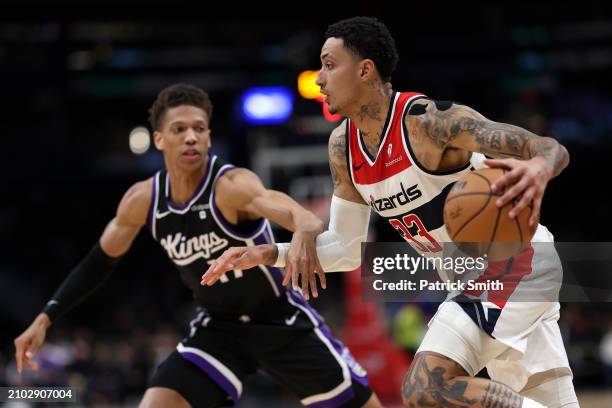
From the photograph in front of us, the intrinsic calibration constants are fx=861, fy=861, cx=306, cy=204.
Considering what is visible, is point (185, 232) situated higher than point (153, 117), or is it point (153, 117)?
point (153, 117)

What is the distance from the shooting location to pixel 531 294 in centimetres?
411

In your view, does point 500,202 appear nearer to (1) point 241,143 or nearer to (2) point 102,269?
(2) point 102,269

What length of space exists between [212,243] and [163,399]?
3.10 ft

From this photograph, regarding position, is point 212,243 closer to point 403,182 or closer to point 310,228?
point 310,228

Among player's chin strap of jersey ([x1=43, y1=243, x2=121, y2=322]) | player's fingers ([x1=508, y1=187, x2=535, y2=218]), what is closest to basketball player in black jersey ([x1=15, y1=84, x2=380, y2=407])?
player's chin strap of jersey ([x1=43, y1=243, x2=121, y2=322])

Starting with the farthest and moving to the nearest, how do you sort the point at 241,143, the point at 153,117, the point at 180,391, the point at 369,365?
1. the point at 241,143
2. the point at 369,365
3. the point at 153,117
4. the point at 180,391

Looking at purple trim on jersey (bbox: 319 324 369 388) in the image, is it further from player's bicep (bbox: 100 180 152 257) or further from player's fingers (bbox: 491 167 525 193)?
player's fingers (bbox: 491 167 525 193)

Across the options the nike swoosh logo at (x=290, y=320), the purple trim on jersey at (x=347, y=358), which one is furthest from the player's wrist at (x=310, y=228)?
the purple trim on jersey at (x=347, y=358)

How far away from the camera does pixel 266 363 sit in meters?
5.24

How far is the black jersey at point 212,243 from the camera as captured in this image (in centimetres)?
515

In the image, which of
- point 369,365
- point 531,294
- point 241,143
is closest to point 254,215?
point 531,294

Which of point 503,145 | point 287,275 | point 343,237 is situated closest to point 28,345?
point 287,275

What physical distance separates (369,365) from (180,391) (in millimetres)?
7506

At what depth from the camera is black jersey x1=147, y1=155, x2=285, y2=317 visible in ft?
16.9
